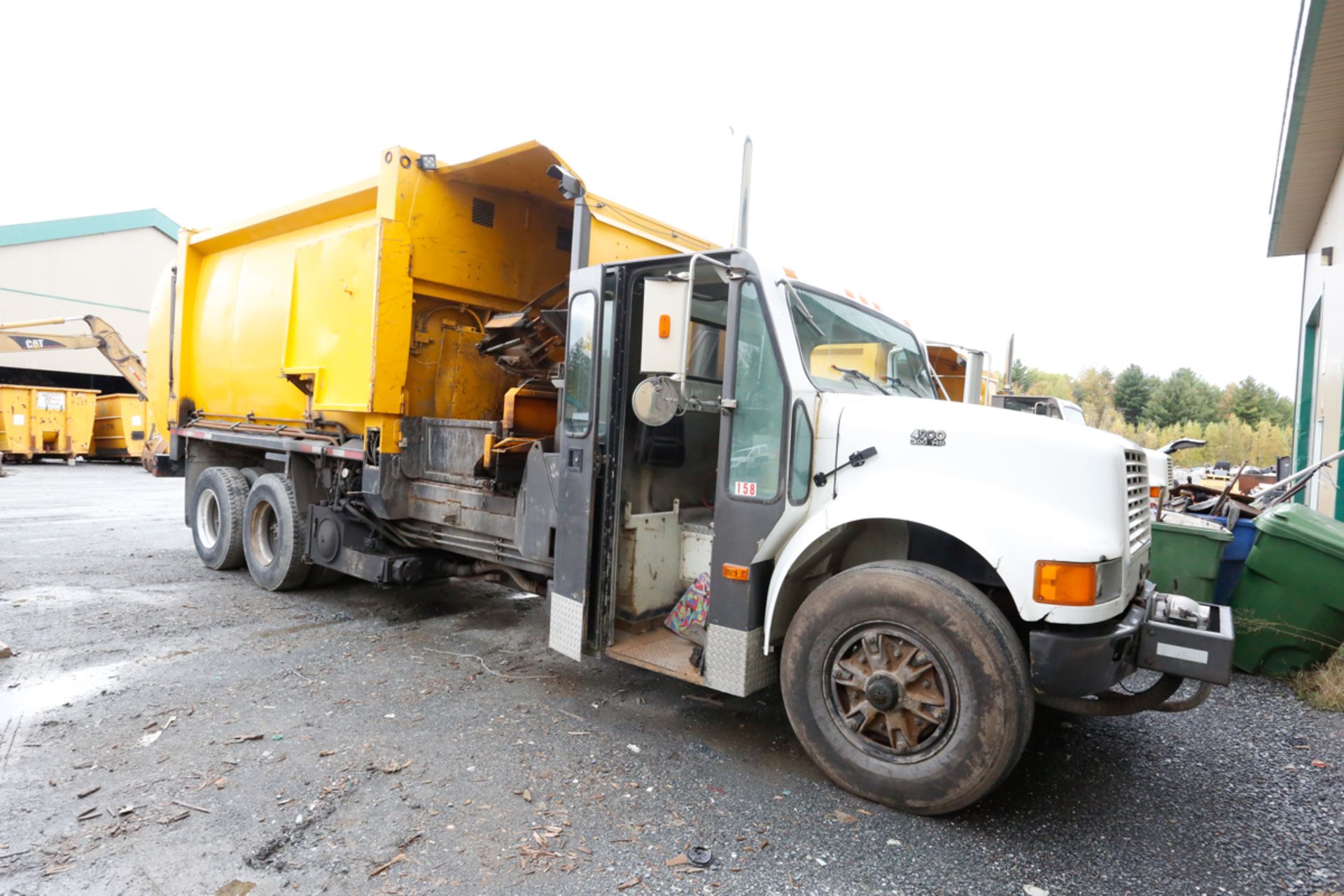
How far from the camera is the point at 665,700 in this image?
426 centimetres

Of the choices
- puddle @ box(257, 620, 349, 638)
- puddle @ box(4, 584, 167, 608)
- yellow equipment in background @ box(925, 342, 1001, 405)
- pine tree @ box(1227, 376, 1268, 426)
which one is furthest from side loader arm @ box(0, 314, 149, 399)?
pine tree @ box(1227, 376, 1268, 426)

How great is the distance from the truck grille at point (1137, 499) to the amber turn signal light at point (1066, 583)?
1.37ft

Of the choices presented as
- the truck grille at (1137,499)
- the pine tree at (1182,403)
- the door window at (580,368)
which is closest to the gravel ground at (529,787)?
the truck grille at (1137,499)

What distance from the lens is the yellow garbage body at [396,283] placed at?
520cm

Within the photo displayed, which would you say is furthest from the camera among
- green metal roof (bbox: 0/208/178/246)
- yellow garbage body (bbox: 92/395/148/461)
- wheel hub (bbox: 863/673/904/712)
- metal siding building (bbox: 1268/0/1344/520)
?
green metal roof (bbox: 0/208/178/246)

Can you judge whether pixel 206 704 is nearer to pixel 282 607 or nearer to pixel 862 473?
pixel 282 607

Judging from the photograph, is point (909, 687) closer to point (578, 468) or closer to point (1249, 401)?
point (578, 468)

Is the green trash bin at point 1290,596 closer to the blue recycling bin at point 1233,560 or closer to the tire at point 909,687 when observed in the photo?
the blue recycling bin at point 1233,560

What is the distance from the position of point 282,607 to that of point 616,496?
370 centimetres

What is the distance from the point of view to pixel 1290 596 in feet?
15.5

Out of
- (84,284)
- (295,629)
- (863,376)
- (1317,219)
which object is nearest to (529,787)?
(863,376)

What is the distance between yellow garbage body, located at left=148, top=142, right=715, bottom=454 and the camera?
520cm

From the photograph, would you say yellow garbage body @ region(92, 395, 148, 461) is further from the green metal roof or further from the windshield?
the windshield

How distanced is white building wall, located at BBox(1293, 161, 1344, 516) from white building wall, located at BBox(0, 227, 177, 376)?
1087 inches
